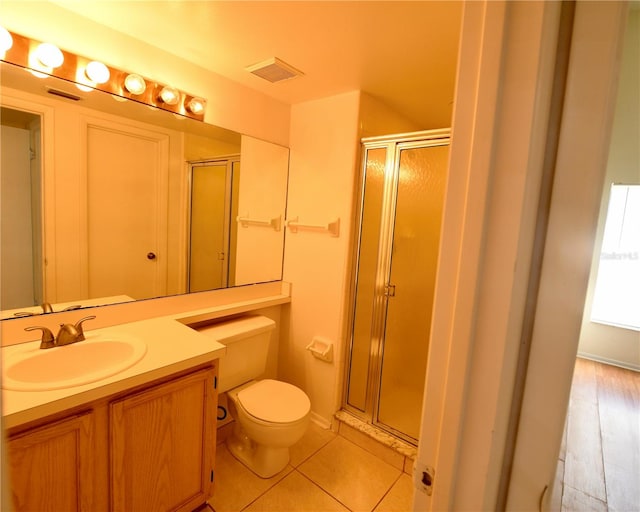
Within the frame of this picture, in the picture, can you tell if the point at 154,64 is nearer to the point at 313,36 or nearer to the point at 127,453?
the point at 313,36

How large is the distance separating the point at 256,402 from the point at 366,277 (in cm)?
107

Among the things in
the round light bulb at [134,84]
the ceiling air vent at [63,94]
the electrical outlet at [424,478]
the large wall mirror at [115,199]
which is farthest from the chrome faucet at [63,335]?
the electrical outlet at [424,478]

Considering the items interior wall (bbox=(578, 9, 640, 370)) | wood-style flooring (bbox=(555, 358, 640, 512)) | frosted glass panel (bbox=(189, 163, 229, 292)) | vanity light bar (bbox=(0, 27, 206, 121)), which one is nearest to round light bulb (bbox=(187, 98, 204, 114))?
vanity light bar (bbox=(0, 27, 206, 121))

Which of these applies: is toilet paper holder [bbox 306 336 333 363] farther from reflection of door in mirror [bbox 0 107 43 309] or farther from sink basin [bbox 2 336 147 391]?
reflection of door in mirror [bbox 0 107 43 309]

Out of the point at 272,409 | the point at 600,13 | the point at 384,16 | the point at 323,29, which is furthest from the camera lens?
the point at 272,409

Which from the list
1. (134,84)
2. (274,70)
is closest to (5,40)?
(134,84)

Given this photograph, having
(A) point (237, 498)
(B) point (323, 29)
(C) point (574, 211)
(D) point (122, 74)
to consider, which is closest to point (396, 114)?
(B) point (323, 29)

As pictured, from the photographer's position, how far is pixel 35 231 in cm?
144

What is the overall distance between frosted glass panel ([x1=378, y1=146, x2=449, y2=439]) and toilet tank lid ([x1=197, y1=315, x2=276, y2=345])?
87 cm

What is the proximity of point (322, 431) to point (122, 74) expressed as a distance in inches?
98.6

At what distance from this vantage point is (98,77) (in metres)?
1.51

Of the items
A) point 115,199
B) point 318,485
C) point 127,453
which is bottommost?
point 318,485

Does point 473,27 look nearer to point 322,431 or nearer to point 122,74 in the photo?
point 122,74

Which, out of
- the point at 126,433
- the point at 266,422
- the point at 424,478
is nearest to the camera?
the point at 424,478
